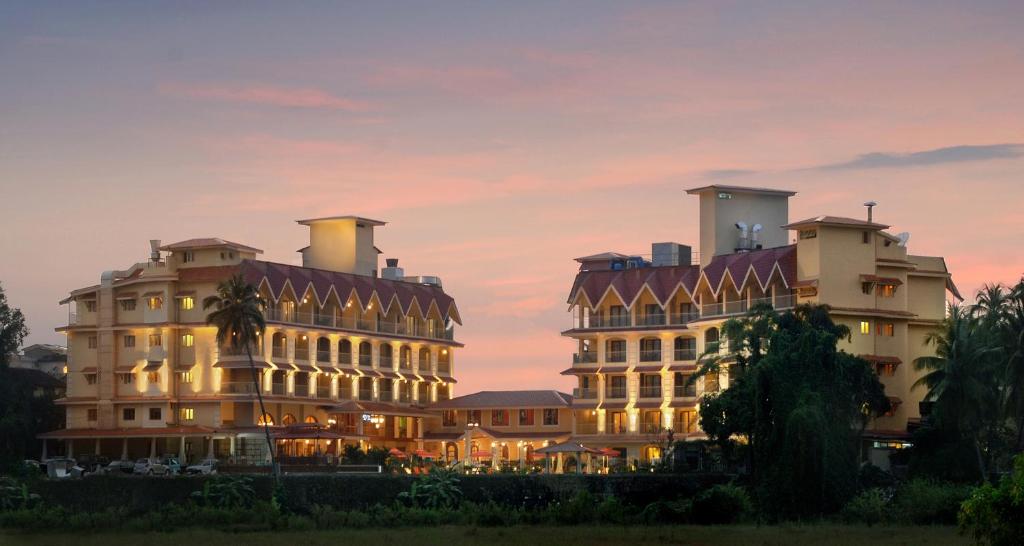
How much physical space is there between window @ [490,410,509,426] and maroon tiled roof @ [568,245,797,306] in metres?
12.8

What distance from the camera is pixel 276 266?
134500mm

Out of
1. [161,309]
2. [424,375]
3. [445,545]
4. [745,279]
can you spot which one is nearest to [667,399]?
[745,279]

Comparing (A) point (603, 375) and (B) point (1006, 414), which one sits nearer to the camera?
(B) point (1006, 414)

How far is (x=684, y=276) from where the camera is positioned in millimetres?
131125

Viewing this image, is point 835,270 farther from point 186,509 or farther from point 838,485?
point 186,509

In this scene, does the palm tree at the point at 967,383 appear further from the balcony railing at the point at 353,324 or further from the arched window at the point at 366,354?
the arched window at the point at 366,354

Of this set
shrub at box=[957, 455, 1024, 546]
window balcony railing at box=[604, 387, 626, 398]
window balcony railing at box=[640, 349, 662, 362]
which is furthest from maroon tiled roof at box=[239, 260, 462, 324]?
shrub at box=[957, 455, 1024, 546]

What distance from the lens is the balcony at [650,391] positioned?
5192 inches

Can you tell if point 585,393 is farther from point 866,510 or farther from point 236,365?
point 866,510

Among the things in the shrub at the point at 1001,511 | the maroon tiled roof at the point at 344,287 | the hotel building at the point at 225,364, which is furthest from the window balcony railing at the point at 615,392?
the shrub at the point at 1001,511

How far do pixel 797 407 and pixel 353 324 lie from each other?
50203 millimetres

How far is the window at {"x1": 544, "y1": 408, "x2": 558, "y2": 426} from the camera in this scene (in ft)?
466

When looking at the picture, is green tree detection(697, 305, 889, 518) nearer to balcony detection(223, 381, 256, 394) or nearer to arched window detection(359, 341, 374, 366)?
balcony detection(223, 381, 256, 394)

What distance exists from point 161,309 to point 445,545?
55.8 meters
